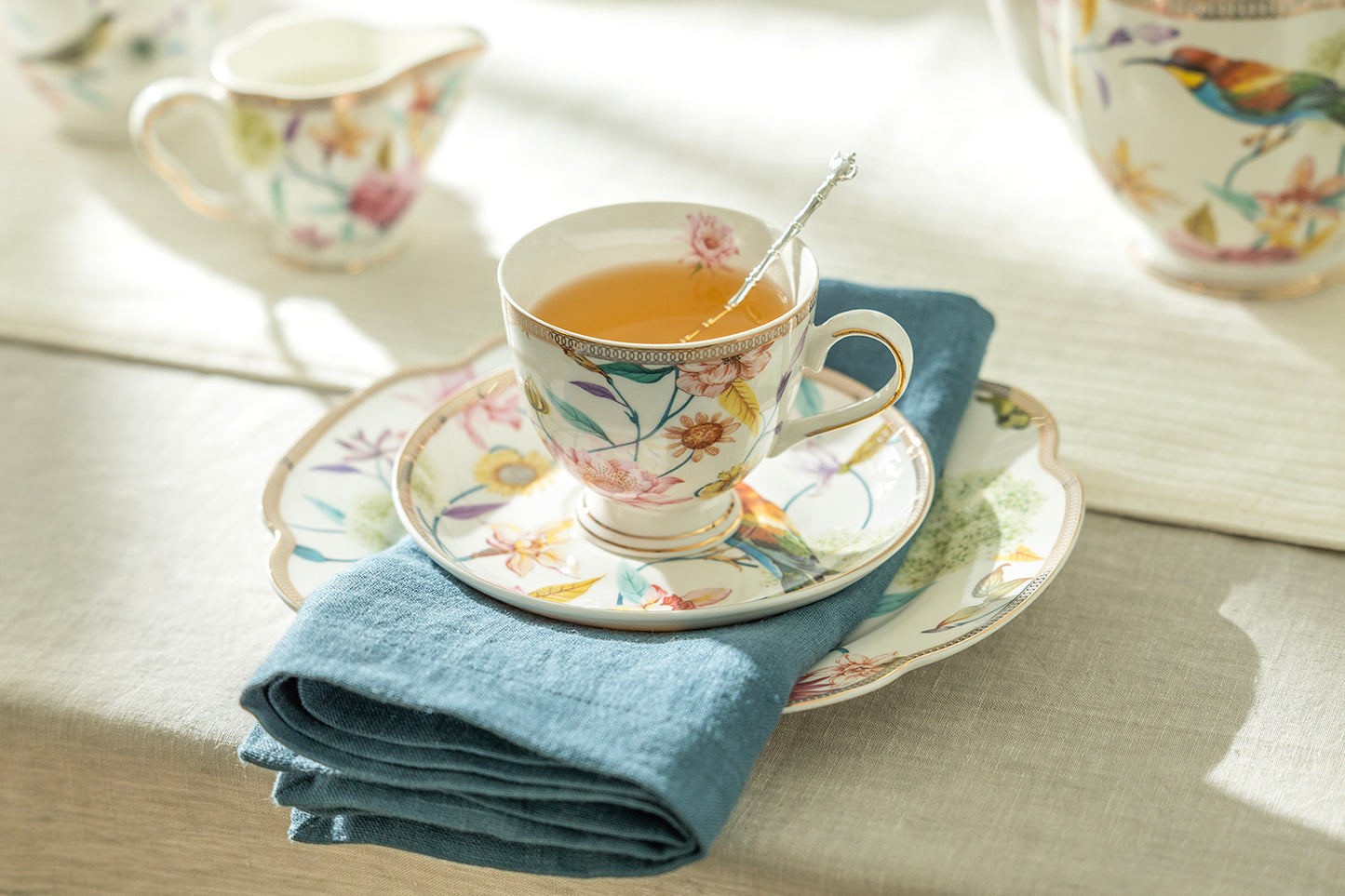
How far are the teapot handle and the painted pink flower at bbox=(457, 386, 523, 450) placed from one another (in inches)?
16.3

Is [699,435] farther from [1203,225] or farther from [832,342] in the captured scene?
[1203,225]

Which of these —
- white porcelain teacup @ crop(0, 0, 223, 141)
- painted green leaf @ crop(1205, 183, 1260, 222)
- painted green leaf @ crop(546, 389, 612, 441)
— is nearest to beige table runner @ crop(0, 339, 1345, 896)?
painted green leaf @ crop(546, 389, 612, 441)

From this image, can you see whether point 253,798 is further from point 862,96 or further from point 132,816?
point 862,96

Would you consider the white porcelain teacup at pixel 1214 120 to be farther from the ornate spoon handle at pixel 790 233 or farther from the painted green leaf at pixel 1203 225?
the ornate spoon handle at pixel 790 233

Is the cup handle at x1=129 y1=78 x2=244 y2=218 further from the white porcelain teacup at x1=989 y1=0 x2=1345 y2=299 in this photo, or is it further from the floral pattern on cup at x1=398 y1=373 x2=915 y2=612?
the white porcelain teacup at x1=989 y1=0 x2=1345 y2=299

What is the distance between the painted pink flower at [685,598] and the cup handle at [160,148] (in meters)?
0.49

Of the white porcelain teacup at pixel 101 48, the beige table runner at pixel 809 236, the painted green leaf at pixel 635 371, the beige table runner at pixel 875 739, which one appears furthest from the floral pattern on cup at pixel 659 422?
the white porcelain teacup at pixel 101 48

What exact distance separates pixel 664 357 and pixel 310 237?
1.44ft

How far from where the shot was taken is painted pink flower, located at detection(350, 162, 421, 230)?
2.52 ft

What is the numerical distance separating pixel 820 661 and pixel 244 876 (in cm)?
24

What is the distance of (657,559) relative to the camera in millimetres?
476

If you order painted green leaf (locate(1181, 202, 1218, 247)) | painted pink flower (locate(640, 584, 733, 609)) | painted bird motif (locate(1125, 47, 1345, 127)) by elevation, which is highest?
painted bird motif (locate(1125, 47, 1345, 127))

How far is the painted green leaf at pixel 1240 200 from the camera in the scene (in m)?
0.68

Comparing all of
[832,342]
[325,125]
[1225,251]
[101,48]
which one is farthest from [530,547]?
[101,48]
